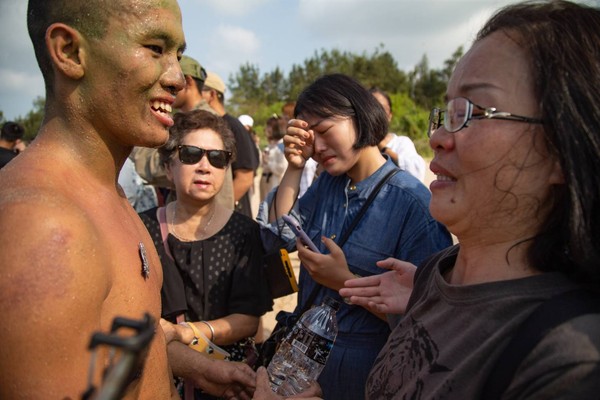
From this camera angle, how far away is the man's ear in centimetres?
149

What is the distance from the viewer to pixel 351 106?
110 inches

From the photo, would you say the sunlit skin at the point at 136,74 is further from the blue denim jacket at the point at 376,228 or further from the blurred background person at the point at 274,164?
the blurred background person at the point at 274,164

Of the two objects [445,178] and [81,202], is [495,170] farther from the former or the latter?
[81,202]

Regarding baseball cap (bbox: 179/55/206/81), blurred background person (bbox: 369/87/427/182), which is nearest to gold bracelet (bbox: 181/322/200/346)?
baseball cap (bbox: 179/55/206/81)

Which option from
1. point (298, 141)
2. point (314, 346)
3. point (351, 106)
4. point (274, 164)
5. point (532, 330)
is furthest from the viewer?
point (274, 164)

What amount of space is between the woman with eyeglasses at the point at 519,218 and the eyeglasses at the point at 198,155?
1945mm

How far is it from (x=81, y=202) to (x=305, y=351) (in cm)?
124

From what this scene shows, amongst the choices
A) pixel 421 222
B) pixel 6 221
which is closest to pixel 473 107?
pixel 421 222

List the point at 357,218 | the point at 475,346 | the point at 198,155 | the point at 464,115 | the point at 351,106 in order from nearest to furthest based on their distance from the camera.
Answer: the point at 475,346
the point at 464,115
the point at 357,218
the point at 351,106
the point at 198,155

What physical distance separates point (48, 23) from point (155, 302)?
100cm

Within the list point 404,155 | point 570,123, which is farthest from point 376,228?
point 404,155

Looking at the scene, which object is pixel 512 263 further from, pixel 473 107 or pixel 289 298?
pixel 289 298

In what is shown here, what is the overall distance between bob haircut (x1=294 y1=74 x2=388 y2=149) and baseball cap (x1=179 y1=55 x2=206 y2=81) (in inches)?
93.2

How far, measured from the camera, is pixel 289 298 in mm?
6934
